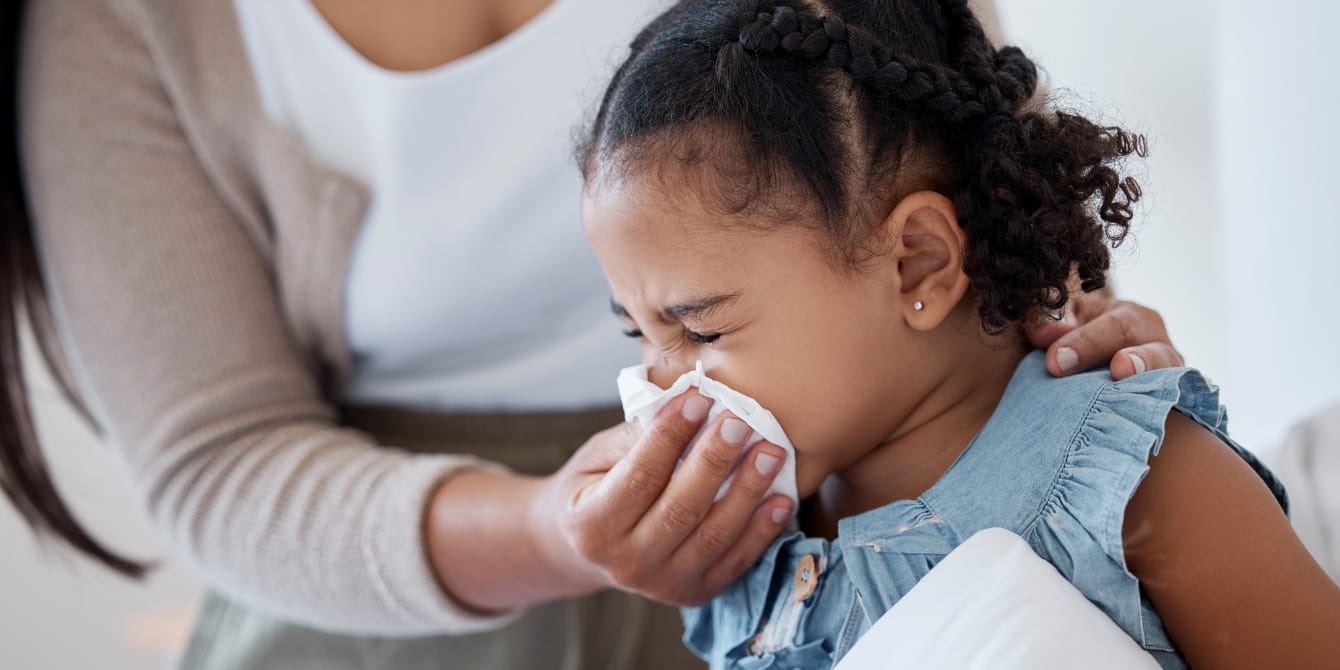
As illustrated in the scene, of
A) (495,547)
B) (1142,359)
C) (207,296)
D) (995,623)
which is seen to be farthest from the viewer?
(207,296)

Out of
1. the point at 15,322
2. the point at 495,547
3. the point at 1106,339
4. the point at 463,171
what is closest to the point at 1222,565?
the point at 1106,339

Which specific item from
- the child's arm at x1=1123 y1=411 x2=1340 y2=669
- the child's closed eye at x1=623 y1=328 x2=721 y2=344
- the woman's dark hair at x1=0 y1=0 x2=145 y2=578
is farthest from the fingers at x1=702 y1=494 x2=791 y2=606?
the woman's dark hair at x1=0 y1=0 x2=145 y2=578

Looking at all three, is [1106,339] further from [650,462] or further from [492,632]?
[492,632]

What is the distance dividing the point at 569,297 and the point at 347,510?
0.27m

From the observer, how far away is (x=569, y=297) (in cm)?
104

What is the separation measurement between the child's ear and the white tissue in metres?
0.12

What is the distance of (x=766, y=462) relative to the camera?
0.72 meters

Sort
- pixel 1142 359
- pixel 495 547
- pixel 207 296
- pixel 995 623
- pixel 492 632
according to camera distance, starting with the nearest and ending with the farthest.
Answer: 1. pixel 995 623
2. pixel 1142 359
3. pixel 495 547
4. pixel 207 296
5. pixel 492 632

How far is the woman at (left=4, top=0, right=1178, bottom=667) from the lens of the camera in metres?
0.93

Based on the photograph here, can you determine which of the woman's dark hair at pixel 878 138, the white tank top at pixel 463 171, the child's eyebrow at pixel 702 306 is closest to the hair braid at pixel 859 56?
the woman's dark hair at pixel 878 138

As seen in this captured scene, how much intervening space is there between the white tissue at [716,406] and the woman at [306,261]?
0.16m

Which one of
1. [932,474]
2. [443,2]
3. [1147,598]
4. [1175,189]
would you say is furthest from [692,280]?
[1175,189]

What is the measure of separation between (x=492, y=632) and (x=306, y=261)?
1.31 feet

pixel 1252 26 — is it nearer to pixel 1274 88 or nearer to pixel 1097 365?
pixel 1274 88
